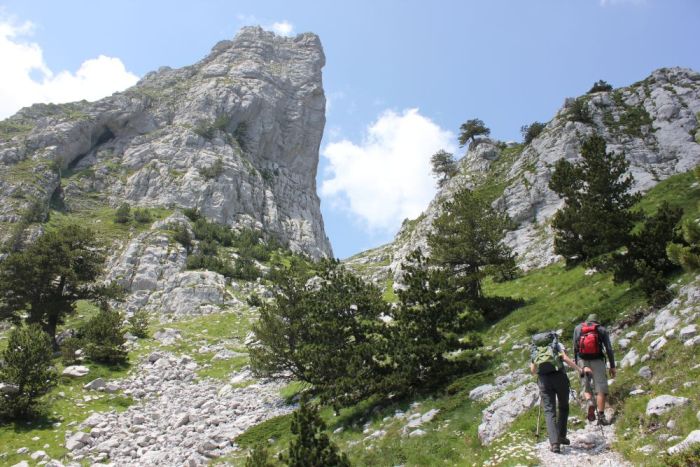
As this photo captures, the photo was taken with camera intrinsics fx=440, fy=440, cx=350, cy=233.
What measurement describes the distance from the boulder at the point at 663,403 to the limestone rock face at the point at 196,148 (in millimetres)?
59652

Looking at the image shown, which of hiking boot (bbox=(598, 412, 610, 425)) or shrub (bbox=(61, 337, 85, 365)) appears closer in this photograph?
hiking boot (bbox=(598, 412, 610, 425))

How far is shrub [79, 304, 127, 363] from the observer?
98.6 feet

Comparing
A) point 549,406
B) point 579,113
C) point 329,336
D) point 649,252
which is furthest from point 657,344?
point 579,113

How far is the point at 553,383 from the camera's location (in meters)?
9.80

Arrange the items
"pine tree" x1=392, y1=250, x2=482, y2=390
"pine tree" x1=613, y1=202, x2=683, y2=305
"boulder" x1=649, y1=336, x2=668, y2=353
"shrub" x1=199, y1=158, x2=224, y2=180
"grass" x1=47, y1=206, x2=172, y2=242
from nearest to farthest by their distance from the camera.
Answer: "boulder" x1=649, y1=336, x2=668, y2=353
"pine tree" x1=613, y1=202, x2=683, y2=305
"pine tree" x1=392, y1=250, x2=482, y2=390
"grass" x1=47, y1=206, x2=172, y2=242
"shrub" x1=199, y1=158, x2=224, y2=180

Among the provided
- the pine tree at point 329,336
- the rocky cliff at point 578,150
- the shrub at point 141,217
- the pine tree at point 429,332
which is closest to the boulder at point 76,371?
the pine tree at point 329,336

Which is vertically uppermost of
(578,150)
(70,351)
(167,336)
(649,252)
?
(578,150)

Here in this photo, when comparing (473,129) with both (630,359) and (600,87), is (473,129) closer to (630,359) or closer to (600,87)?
(600,87)

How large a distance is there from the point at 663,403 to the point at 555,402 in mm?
1979

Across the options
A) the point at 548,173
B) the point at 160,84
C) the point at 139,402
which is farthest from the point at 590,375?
the point at 160,84

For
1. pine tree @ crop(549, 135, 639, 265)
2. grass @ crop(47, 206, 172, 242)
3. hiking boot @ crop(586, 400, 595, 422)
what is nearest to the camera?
hiking boot @ crop(586, 400, 595, 422)

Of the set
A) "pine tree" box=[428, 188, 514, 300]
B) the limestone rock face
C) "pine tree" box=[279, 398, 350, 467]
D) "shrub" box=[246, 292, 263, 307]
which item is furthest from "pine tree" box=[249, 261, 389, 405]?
the limestone rock face

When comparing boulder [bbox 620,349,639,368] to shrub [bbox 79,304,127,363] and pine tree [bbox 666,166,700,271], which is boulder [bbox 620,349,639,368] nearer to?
pine tree [bbox 666,166,700,271]

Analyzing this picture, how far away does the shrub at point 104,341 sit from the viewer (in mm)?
30062
